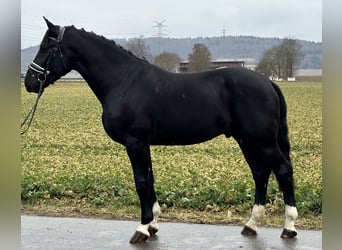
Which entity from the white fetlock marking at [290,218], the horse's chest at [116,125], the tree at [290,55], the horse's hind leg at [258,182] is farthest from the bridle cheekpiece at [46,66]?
the tree at [290,55]

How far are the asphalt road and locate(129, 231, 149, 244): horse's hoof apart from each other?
59 mm

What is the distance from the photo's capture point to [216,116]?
476cm

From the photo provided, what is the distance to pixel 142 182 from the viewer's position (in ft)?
15.6

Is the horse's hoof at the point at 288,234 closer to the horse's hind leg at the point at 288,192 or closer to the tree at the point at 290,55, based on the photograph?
the horse's hind leg at the point at 288,192

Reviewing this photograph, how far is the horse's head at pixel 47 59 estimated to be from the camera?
4.88m

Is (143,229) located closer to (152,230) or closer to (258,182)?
(152,230)

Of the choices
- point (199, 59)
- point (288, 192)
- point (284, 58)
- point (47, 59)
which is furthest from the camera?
point (284, 58)

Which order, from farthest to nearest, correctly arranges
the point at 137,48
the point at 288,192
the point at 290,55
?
the point at 290,55
the point at 137,48
the point at 288,192

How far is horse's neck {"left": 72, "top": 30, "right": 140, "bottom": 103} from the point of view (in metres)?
4.98

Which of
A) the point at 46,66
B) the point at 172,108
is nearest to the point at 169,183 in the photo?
the point at 172,108

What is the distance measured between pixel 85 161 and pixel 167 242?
5.19 metres

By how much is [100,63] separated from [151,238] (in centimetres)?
205
